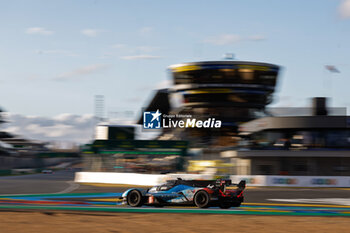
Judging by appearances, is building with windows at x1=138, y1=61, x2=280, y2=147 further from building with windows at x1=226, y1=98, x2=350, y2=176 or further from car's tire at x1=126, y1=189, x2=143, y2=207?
car's tire at x1=126, y1=189, x2=143, y2=207

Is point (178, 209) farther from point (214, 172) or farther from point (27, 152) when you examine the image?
point (27, 152)

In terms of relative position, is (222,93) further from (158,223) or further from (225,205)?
(158,223)

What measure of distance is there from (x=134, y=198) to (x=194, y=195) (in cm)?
209

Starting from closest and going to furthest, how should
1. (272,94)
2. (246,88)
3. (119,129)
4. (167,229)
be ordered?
(167,229) → (246,88) → (272,94) → (119,129)

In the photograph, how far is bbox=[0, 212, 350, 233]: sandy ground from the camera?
40.0ft

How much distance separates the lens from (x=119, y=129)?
230 feet

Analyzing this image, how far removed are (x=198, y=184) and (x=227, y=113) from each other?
47202 mm

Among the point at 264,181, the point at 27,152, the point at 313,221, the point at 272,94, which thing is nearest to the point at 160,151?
the point at 264,181

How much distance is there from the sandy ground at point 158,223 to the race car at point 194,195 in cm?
152

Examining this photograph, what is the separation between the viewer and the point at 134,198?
56.0ft

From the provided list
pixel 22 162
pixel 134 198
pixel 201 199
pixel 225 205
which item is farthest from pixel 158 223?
pixel 22 162

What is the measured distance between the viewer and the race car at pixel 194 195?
1647 centimetres
